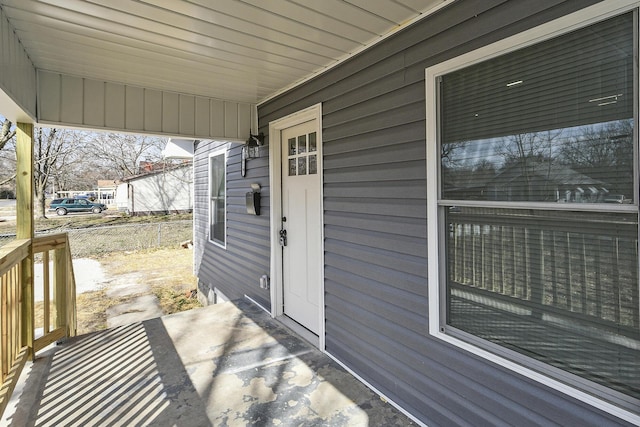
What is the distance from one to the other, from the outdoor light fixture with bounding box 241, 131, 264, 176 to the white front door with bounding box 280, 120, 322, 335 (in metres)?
0.33

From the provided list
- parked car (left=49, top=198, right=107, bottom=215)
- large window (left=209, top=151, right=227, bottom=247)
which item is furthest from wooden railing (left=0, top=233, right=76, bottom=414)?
parked car (left=49, top=198, right=107, bottom=215)

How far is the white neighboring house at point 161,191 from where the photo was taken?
16938mm

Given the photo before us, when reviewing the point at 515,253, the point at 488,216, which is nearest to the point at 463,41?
the point at 488,216

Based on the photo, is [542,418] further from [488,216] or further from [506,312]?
[488,216]

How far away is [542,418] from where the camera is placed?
145 centimetres

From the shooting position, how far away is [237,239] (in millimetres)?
4703

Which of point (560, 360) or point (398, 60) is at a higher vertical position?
point (398, 60)

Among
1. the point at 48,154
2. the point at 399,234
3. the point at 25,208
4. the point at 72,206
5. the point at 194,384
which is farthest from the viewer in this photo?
the point at 72,206

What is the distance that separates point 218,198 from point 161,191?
1338 cm

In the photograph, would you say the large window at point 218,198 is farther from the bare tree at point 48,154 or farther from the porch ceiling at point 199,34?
the bare tree at point 48,154

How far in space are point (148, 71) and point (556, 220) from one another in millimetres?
3053

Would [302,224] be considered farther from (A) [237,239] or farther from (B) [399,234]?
(A) [237,239]

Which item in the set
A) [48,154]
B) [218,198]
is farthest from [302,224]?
[48,154]

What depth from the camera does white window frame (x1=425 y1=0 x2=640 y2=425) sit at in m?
1.26
